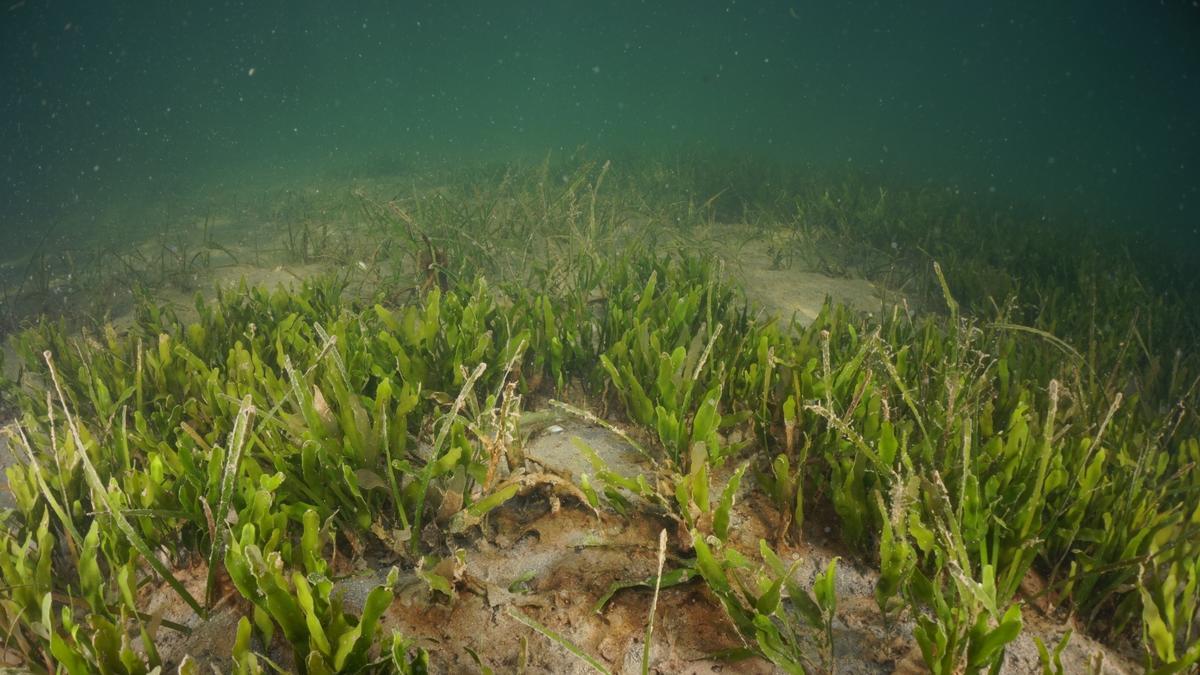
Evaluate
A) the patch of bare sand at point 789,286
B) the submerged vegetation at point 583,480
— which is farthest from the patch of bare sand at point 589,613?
the patch of bare sand at point 789,286

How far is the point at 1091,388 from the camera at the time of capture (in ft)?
9.04

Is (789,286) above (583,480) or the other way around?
the other way around

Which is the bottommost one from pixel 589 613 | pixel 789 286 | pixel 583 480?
pixel 789 286

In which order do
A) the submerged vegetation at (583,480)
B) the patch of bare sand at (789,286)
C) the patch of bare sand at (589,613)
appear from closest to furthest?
the submerged vegetation at (583,480), the patch of bare sand at (589,613), the patch of bare sand at (789,286)

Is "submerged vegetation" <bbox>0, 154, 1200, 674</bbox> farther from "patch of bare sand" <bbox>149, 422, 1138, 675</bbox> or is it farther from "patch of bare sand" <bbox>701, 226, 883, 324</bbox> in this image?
"patch of bare sand" <bbox>701, 226, 883, 324</bbox>

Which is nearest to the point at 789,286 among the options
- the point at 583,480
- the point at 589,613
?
the point at 583,480

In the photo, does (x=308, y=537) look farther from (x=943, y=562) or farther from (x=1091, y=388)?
(x=1091, y=388)

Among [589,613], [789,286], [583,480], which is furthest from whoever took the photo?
[789,286]

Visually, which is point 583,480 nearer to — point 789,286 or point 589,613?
point 589,613

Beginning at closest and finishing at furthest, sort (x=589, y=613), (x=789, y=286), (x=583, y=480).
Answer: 1. (x=589, y=613)
2. (x=583, y=480)
3. (x=789, y=286)

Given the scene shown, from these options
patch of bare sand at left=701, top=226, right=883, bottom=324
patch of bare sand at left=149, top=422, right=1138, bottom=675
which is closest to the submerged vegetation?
patch of bare sand at left=149, top=422, right=1138, bottom=675

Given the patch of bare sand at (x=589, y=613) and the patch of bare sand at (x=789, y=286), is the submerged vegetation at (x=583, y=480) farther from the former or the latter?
the patch of bare sand at (x=789, y=286)

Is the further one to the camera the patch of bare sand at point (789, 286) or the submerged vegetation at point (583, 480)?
the patch of bare sand at point (789, 286)

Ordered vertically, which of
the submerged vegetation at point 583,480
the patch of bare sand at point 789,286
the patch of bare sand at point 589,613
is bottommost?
the patch of bare sand at point 789,286
